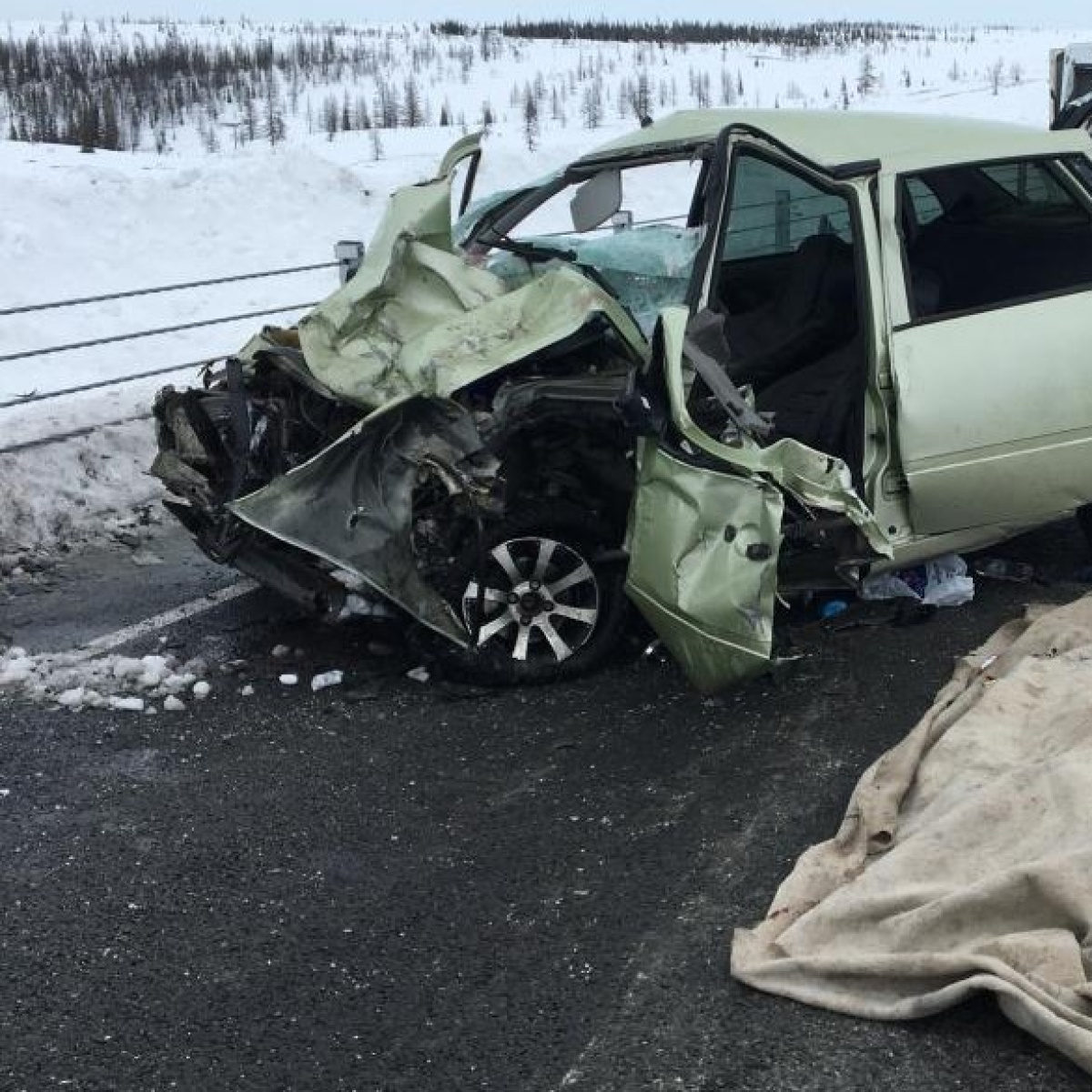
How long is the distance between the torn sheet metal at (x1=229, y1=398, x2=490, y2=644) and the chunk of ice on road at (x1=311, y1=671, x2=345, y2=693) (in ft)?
1.78

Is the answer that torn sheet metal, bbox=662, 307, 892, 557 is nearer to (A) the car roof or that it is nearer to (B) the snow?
(A) the car roof

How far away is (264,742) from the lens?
4.64m

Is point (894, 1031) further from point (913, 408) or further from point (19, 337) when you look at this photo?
point (19, 337)

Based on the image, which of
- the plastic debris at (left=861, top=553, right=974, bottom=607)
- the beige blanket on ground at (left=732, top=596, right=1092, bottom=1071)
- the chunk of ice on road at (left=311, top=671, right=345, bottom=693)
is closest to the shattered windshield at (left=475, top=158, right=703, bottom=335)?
the plastic debris at (left=861, top=553, right=974, bottom=607)

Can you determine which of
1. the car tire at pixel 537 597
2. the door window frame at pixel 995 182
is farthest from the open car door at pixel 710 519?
the door window frame at pixel 995 182

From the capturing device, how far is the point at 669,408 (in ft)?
14.4

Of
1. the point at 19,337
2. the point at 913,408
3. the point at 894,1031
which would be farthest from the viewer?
the point at 19,337

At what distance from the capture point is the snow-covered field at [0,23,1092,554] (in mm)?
7793

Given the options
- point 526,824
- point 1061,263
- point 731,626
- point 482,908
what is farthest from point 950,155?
point 482,908

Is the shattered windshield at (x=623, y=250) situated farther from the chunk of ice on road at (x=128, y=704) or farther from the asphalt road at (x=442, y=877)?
the chunk of ice on road at (x=128, y=704)

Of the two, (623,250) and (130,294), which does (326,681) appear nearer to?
(623,250)

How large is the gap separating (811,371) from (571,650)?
1589 mm

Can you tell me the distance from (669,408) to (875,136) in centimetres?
174

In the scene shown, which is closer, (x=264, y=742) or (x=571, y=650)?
(x=264, y=742)
